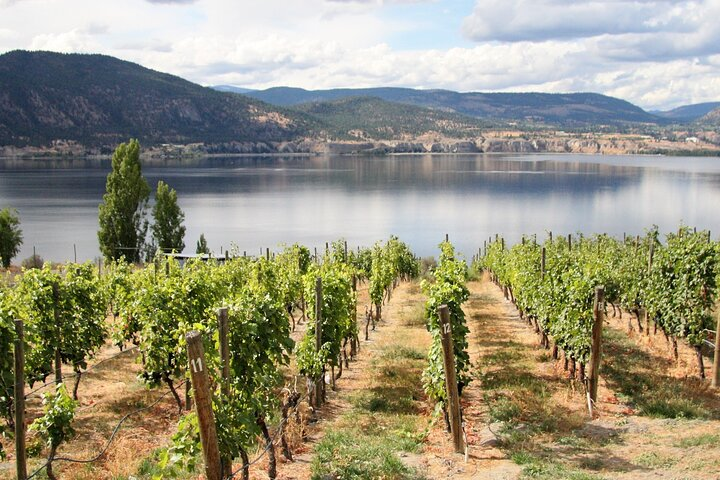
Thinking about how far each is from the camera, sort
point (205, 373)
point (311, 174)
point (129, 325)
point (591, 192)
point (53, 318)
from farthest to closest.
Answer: point (311, 174) < point (591, 192) < point (129, 325) < point (53, 318) < point (205, 373)

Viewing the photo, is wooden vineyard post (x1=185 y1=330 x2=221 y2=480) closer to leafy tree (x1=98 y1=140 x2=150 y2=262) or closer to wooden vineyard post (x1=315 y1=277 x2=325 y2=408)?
wooden vineyard post (x1=315 y1=277 x2=325 y2=408)

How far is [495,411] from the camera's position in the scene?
36.4 ft

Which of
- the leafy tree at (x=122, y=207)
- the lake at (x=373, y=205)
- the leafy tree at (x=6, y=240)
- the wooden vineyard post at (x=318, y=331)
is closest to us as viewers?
the wooden vineyard post at (x=318, y=331)

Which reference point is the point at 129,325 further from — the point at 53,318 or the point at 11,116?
the point at 11,116

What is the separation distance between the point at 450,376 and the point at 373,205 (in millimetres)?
77933

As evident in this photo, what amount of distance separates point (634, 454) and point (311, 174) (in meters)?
131

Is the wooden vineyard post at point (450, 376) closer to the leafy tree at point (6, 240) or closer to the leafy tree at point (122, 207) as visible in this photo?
the leafy tree at point (122, 207)

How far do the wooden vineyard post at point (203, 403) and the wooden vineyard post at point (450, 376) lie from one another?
350 cm

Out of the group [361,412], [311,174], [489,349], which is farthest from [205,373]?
[311,174]

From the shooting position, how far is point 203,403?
6367 mm

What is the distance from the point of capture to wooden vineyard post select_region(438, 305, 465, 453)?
28.9 ft

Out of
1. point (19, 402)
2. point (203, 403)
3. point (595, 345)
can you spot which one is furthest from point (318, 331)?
point (203, 403)

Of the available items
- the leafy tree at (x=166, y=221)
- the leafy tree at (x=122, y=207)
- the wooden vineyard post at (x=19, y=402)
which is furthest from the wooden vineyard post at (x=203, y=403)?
the leafy tree at (x=166, y=221)

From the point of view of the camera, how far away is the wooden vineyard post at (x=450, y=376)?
8812mm
